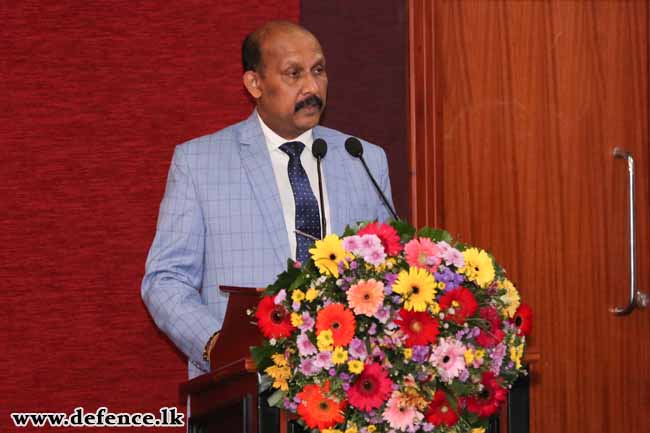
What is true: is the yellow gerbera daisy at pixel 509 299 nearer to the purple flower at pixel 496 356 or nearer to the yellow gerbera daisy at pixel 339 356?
the purple flower at pixel 496 356

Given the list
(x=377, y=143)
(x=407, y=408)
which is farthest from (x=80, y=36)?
(x=407, y=408)

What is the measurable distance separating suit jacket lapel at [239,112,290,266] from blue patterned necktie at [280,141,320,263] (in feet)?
0.14

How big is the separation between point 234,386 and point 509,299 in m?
0.59

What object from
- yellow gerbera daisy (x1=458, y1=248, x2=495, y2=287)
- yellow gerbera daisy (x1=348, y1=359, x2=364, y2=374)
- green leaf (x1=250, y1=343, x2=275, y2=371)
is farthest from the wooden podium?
yellow gerbera daisy (x1=458, y1=248, x2=495, y2=287)

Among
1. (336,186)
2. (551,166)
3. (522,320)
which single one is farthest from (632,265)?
(522,320)

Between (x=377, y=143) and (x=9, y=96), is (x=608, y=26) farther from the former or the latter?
(x=9, y=96)

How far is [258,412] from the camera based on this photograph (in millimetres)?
2010

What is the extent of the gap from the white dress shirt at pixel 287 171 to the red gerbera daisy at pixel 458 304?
94 centimetres

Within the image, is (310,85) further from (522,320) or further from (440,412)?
(440,412)

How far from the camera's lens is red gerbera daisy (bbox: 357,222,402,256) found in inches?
77.5

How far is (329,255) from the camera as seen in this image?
6.40 feet

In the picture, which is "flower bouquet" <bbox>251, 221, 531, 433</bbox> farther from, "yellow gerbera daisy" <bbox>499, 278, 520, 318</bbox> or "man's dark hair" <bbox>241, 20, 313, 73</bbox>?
"man's dark hair" <bbox>241, 20, 313, 73</bbox>
